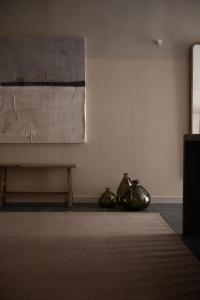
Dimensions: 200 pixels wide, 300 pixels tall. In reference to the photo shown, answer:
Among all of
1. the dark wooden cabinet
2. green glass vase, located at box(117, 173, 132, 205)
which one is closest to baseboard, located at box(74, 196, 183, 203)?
green glass vase, located at box(117, 173, 132, 205)

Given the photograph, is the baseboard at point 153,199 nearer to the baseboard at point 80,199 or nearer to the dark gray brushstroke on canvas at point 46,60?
the baseboard at point 80,199

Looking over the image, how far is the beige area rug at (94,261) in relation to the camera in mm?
1811

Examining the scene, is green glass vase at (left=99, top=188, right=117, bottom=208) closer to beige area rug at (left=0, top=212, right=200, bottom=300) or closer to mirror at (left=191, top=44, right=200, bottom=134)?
beige area rug at (left=0, top=212, right=200, bottom=300)

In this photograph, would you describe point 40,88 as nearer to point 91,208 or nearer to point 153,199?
point 91,208

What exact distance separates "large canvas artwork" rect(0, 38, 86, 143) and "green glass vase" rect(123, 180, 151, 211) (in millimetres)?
1030

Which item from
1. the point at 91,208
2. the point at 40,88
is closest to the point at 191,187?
the point at 91,208

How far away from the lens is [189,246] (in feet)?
8.49

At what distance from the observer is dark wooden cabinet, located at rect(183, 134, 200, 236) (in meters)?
2.93

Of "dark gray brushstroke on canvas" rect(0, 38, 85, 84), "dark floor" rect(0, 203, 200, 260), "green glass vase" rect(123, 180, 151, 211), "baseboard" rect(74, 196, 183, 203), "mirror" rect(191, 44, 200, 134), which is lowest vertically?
"dark floor" rect(0, 203, 200, 260)

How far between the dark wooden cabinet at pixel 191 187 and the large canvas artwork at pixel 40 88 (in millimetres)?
1809

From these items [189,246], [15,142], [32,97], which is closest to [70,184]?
[15,142]

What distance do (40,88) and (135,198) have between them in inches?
67.4

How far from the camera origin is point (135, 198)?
3965mm

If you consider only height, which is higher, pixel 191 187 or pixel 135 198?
pixel 191 187
